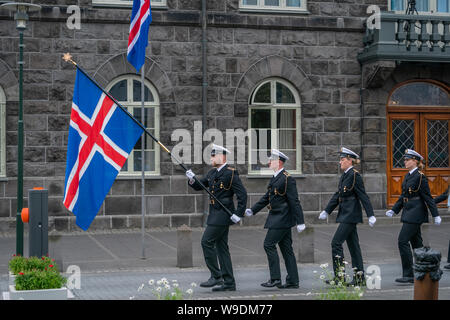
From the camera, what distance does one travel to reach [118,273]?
11906 millimetres

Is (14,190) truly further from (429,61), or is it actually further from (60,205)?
(429,61)

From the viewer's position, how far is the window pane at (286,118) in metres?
18.9

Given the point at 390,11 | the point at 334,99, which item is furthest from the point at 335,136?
the point at 390,11

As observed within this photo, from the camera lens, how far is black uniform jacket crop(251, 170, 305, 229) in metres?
10.6

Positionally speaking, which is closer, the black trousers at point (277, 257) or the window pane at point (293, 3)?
the black trousers at point (277, 257)

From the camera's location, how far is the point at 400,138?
19.7 m

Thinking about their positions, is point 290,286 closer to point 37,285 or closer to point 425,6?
point 37,285

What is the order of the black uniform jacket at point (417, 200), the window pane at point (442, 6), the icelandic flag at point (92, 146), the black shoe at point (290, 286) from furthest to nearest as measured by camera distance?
the window pane at point (442, 6) → the black uniform jacket at point (417, 200) → the black shoe at point (290, 286) → the icelandic flag at point (92, 146)

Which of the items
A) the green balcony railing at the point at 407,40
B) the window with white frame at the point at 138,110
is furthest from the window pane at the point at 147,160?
the green balcony railing at the point at 407,40

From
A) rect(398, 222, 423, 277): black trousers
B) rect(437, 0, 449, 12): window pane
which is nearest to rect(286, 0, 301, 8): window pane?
rect(437, 0, 449, 12): window pane

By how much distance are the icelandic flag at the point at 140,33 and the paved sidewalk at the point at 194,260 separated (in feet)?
11.8

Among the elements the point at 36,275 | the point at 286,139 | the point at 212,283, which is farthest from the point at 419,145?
the point at 36,275

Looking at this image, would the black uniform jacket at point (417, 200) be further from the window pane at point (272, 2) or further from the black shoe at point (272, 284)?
the window pane at point (272, 2)

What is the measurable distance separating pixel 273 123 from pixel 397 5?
4.61 meters
